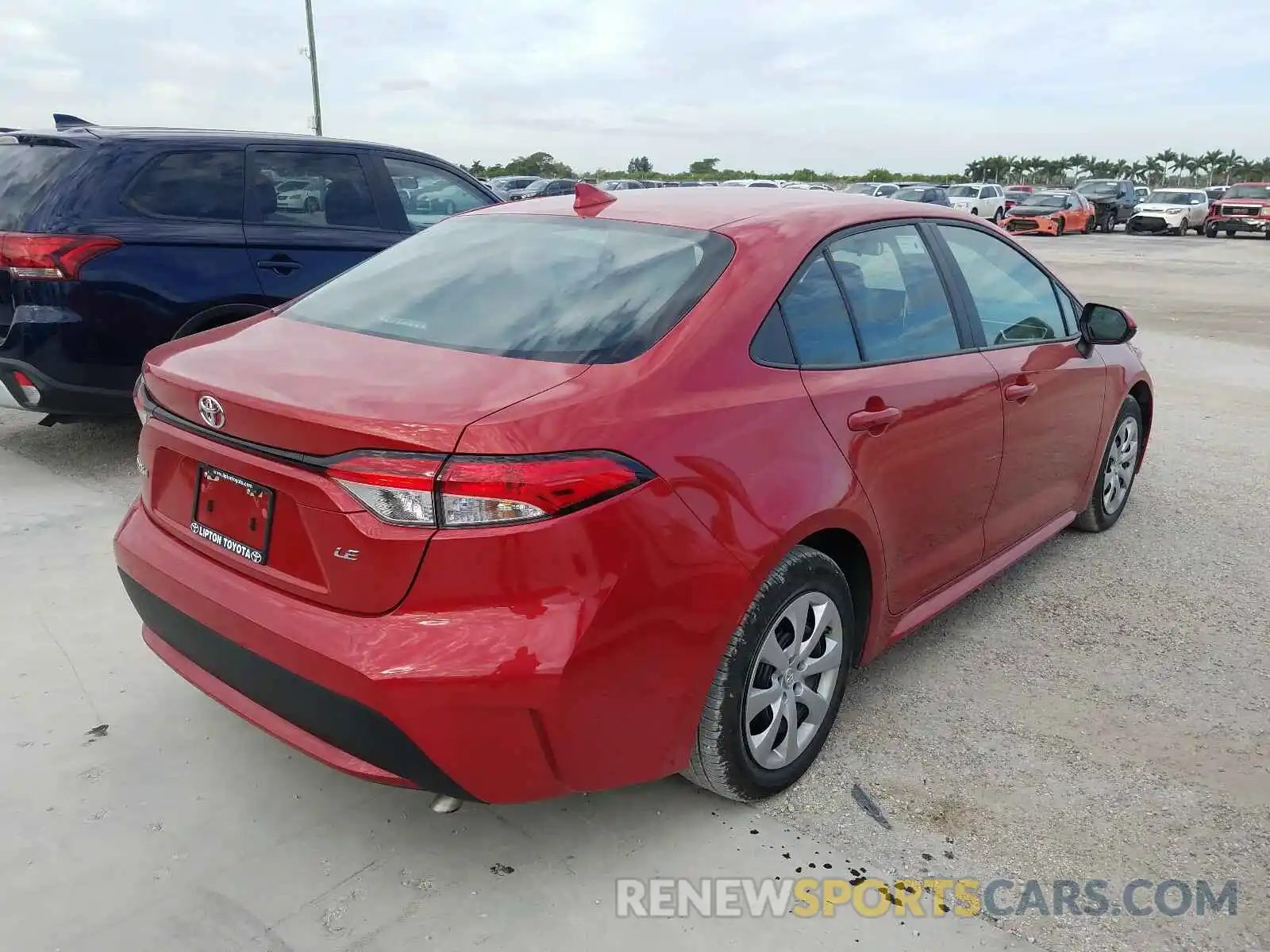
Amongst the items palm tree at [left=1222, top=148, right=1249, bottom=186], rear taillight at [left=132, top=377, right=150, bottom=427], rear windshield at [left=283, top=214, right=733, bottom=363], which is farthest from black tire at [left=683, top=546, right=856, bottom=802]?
palm tree at [left=1222, top=148, right=1249, bottom=186]

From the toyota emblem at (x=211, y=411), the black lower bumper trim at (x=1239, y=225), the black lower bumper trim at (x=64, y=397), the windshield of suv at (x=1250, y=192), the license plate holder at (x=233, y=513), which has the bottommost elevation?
the black lower bumper trim at (x=64, y=397)

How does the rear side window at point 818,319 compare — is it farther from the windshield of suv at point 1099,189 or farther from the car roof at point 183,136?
the windshield of suv at point 1099,189

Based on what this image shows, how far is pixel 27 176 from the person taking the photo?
509 centimetres

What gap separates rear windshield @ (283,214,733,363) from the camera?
2.40 metres

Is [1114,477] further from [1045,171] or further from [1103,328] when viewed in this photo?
[1045,171]

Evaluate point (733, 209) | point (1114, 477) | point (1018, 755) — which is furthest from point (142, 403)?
point (1114, 477)

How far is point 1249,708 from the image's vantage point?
3258mm

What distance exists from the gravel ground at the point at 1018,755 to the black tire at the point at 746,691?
0.35 feet

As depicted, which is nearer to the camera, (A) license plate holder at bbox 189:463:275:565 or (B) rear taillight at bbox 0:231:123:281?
(A) license plate holder at bbox 189:463:275:565

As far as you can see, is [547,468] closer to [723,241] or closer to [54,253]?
[723,241]

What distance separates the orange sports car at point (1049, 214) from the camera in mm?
29656

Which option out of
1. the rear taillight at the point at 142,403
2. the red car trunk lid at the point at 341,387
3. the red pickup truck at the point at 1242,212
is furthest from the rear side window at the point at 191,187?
the red pickup truck at the point at 1242,212

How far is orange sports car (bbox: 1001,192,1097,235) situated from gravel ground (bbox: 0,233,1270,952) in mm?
27186

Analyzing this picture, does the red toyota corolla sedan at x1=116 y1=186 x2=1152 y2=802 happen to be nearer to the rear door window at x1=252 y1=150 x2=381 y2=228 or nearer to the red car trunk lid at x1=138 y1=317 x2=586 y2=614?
the red car trunk lid at x1=138 y1=317 x2=586 y2=614
